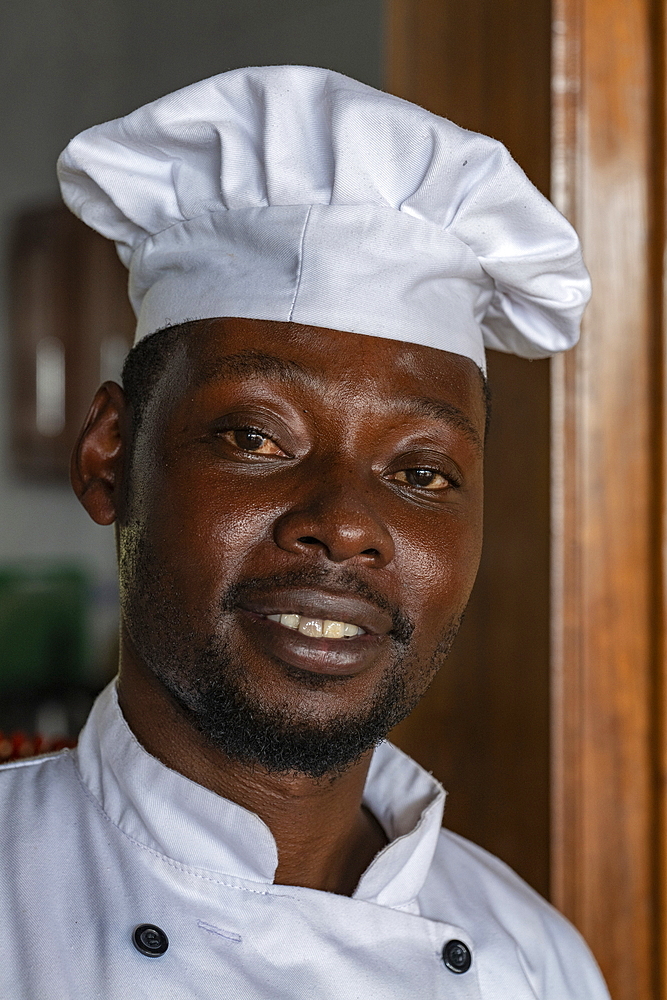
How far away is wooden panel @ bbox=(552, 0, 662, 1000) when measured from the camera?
4.58 ft

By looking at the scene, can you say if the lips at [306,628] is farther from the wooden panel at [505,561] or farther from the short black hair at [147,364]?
the wooden panel at [505,561]

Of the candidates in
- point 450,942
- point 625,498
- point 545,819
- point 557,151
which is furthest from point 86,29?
point 450,942

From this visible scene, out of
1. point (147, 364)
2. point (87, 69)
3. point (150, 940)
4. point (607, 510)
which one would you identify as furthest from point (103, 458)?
point (87, 69)

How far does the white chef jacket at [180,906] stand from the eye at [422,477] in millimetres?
317

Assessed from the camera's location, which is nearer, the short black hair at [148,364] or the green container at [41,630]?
the short black hair at [148,364]

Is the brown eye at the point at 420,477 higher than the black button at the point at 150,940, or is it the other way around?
the brown eye at the point at 420,477

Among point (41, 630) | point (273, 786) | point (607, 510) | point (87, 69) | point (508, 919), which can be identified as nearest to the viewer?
point (273, 786)

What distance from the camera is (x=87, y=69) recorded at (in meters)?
3.11

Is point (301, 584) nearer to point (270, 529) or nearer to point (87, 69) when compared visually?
point (270, 529)

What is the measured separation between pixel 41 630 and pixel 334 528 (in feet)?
6.87

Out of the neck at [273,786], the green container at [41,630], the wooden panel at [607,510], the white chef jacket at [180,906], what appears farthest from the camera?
the green container at [41,630]

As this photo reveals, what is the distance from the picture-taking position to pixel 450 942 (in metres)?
1.05

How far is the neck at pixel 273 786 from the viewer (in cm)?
99

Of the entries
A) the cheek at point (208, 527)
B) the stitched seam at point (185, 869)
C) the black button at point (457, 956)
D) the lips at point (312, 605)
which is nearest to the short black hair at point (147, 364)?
the cheek at point (208, 527)
